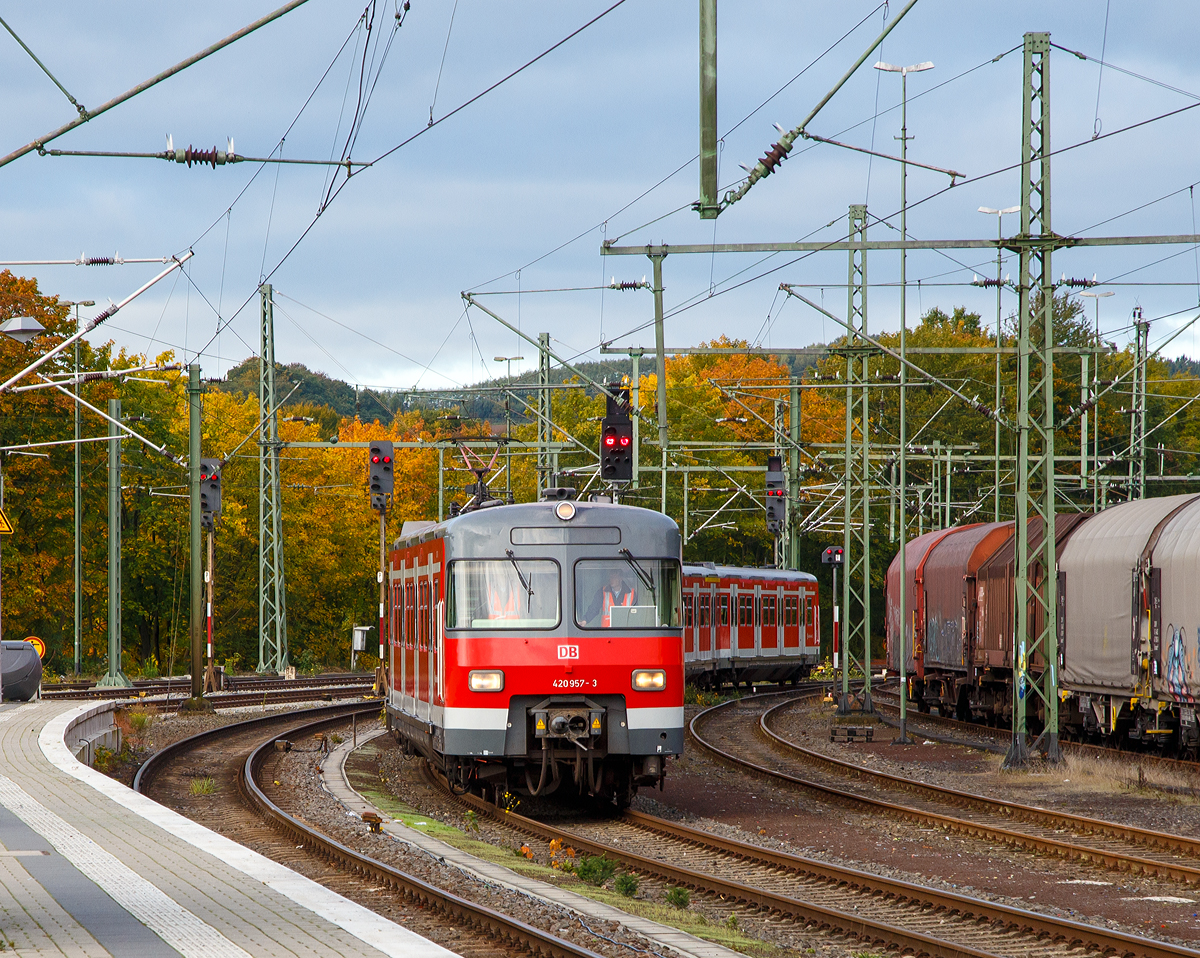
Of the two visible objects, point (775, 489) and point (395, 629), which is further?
point (775, 489)

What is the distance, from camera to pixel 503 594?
630 inches

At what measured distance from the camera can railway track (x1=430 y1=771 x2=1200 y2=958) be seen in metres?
9.84

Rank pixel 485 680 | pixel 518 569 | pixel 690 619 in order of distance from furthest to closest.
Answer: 1. pixel 690 619
2. pixel 518 569
3. pixel 485 680

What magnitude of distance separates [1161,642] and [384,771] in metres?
11.0

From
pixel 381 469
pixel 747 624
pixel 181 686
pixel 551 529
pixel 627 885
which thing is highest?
pixel 381 469

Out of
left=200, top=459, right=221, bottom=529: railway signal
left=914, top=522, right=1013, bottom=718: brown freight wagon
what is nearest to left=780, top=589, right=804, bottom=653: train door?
left=914, top=522, right=1013, bottom=718: brown freight wagon

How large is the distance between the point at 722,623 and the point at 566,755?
24.6 metres

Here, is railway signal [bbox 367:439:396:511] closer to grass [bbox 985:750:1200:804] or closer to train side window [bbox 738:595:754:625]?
train side window [bbox 738:595:754:625]

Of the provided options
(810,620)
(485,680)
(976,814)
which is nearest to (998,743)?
(976,814)

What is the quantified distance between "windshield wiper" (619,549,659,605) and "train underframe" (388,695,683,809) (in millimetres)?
1164

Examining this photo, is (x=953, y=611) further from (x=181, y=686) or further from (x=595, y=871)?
(x=181, y=686)

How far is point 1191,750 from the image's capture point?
895 inches

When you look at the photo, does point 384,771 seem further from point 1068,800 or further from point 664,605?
point 1068,800

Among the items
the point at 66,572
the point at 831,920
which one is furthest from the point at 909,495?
the point at 831,920
